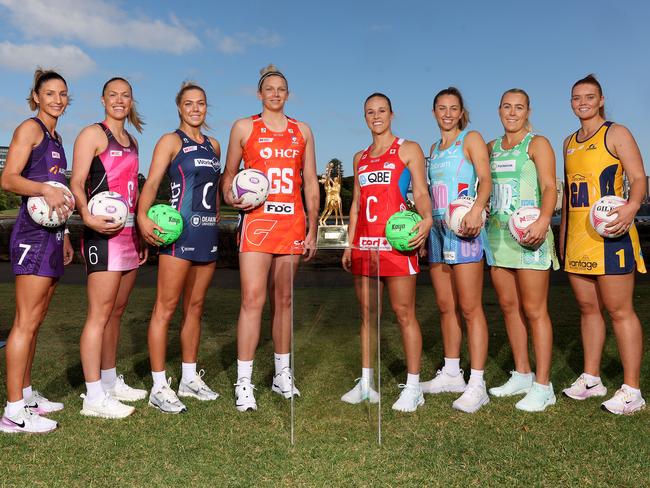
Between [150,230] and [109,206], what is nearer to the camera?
[109,206]

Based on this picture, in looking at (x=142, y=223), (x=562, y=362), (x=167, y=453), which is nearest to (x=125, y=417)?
(x=167, y=453)

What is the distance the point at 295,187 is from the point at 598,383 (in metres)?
2.56

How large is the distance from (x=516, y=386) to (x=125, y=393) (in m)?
2.80

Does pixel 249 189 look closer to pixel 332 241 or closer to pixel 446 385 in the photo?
pixel 332 241

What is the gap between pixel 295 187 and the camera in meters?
4.51

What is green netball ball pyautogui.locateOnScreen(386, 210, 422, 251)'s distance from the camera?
403 centimetres

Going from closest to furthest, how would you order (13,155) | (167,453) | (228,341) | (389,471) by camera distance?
1. (389,471)
2. (167,453)
3. (13,155)
4. (228,341)

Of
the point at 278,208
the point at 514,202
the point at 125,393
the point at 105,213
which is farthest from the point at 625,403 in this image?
the point at 105,213

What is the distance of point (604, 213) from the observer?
405cm

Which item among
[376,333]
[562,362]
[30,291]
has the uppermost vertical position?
[30,291]

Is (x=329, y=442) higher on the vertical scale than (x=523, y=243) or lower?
lower

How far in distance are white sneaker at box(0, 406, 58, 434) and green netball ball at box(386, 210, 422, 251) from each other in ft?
7.75

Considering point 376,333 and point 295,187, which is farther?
point 295,187

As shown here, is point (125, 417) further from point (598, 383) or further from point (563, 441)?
point (598, 383)
